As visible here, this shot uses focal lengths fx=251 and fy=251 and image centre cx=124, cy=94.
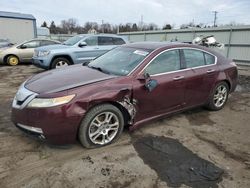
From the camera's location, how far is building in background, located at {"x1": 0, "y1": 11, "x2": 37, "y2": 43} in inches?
983

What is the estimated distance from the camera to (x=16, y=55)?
13734 mm

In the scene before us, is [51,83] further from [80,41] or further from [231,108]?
[80,41]

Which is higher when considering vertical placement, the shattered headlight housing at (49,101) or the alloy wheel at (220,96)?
the shattered headlight housing at (49,101)

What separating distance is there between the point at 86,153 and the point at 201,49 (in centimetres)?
323

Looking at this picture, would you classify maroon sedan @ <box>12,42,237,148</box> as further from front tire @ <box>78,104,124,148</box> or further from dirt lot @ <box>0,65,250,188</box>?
dirt lot @ <box>0,65,250,188</box>

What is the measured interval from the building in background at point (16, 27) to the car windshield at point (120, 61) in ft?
76.7

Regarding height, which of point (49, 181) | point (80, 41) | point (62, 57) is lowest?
point (49, 181)

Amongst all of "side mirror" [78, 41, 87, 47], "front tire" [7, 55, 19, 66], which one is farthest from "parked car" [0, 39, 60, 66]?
"side mirror" [78, 41, 87, 47]

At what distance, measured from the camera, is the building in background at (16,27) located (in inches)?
983

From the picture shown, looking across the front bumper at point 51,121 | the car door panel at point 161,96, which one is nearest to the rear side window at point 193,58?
the car door panel at point 161,96

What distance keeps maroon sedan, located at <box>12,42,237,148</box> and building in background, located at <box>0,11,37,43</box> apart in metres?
23.7

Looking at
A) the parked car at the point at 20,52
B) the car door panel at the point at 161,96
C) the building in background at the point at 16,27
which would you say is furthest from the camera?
the building in background at the point at 16,27

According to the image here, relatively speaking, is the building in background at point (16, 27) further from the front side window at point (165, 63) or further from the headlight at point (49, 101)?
the headlight at point (49, 101)

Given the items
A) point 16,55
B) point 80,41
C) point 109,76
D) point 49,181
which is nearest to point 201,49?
point 109,76
